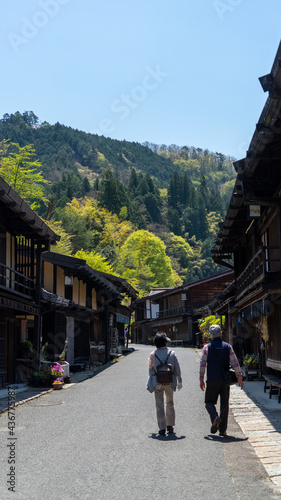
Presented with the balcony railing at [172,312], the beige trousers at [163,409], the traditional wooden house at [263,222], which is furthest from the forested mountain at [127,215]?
the beige trousers at [163,409]

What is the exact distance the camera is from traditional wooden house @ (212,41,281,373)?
29.1 feet

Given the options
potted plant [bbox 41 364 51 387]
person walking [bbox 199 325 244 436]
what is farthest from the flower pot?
person walking [bbox 199 325 244 436]

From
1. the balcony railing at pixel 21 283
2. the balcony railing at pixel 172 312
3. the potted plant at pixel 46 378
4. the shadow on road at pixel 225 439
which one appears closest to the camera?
the shadow on road at pixel 225 439

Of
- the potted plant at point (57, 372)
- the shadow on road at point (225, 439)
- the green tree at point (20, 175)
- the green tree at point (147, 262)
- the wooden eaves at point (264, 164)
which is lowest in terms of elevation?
the shadow on road at point (225, 439)

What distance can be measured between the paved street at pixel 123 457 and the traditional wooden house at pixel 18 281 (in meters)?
5.71

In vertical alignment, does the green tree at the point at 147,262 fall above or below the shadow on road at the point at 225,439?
above

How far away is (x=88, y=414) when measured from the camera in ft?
37.1

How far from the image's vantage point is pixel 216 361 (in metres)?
8.71

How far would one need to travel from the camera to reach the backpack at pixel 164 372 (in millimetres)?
8875

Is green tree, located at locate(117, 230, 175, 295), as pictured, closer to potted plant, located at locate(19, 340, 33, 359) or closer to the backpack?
potted plant, located at locate(19, 340, 33, 359)

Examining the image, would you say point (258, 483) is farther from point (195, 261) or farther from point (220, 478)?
point (195, 261)

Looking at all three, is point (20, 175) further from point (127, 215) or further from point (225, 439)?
point (127, 215)

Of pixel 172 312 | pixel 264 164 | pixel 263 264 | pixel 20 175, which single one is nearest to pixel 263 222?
pixel 263 264

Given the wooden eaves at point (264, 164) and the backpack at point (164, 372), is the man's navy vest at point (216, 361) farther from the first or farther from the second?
the wooden eaves at point (264, 164)
